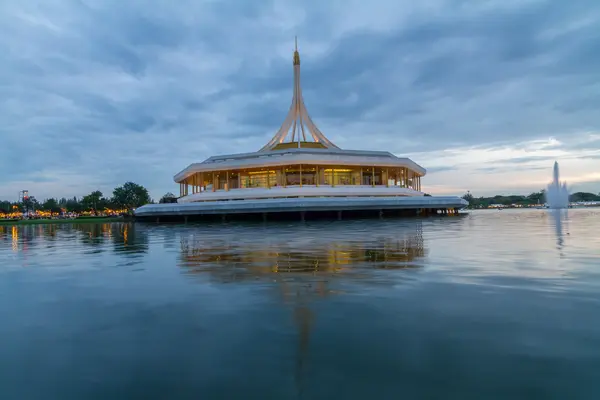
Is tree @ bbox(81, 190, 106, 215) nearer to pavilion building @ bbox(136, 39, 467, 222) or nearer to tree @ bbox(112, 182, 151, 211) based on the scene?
tree @ bbox(112, 182, 151, 211)

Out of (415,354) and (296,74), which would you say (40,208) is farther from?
(415,354)

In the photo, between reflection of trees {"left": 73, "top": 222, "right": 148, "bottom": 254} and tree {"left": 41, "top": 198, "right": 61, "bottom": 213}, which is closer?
reflection of trees {"left": 73, "top": 222, "right": 148, "bottom": 254}

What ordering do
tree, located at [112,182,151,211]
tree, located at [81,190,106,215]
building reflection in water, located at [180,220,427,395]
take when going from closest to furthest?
building reflection in water, located at [180,220,427,395], tree, located at [112,182,151,211], tree, located at [81,190,106,215]

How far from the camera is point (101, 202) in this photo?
8388 centimetres

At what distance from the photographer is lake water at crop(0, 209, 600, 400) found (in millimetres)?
2729

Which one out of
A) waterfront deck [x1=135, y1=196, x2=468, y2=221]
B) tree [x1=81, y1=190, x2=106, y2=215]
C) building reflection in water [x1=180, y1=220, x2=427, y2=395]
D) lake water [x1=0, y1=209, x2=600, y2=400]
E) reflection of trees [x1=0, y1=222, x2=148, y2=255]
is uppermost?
tree [x1=81, y1=190, x2=106, y2=215]

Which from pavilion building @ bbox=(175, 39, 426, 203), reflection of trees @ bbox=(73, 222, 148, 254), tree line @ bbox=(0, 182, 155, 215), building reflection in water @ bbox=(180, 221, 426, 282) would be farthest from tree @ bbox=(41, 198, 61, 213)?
building reflection in water @ bbox=(180, 221, 426, 282)

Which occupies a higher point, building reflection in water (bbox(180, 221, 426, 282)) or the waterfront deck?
the waterfront deck

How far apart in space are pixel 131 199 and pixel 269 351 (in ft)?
249

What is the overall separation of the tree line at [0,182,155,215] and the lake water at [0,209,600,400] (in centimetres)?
7000

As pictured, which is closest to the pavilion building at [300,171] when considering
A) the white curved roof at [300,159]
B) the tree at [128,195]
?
the white curved roof at [300,159]

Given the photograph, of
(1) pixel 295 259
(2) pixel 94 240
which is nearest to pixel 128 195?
(2) pixel 94 240

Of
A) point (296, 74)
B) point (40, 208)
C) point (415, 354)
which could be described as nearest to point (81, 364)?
point (415, 354)

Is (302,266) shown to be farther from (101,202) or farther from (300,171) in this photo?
(101,202)
